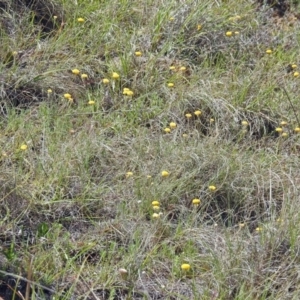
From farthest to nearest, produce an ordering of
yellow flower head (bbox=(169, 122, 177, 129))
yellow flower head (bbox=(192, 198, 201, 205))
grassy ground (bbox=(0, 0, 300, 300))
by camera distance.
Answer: yellow flower head (bbox=(169, 122, 177, 129)) < yellow flower head (bbox=(192, 198, 201, 205)) < grassy ground (bbox=(0, 0, 300, 300))

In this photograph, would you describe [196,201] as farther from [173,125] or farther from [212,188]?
[173,125]

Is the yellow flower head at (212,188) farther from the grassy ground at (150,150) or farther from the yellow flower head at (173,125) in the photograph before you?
the yellow flower head at (173,125)

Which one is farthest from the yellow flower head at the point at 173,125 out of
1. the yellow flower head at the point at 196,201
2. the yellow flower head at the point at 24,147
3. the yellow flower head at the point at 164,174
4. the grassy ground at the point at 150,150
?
the yellow flower head at the point at 24,147

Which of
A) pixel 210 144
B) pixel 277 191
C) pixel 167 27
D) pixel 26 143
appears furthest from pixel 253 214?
pixel 167 27

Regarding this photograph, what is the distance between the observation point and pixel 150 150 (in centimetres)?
391

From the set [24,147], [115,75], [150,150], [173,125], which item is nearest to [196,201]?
[150,150]

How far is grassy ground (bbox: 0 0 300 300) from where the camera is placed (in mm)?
3215

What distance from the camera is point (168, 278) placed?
326 cm

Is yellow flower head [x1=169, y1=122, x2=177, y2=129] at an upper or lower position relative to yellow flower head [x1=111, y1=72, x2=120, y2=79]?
upper

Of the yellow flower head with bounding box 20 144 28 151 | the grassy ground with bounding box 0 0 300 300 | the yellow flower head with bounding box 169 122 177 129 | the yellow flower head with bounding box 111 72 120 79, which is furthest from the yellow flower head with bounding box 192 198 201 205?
the yellow flower head with bounding box 111 72 120 79

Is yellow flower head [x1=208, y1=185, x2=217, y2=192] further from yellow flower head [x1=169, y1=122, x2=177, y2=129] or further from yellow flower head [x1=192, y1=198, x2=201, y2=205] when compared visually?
yellow flower head [x1=169, y1=122, x2=177, y2=129]

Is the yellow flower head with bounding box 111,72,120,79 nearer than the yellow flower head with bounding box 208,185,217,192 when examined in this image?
No

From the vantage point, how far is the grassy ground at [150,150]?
3.21 metres

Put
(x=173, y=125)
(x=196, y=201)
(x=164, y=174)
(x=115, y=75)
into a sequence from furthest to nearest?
1. (x=115, y=75)
2. (x=173, y=125)
3. (x=164, y=174)
4. (x=196, y=201)
